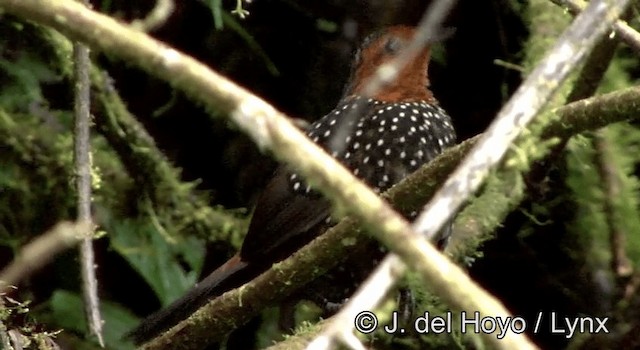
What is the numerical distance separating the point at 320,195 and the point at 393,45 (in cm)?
53

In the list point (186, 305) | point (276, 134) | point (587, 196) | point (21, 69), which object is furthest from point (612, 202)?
point (276, 134)

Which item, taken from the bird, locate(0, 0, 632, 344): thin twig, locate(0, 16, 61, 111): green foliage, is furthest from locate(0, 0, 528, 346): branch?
locate(0, 16, 61, 111): green foliage

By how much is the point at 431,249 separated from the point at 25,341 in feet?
3.38

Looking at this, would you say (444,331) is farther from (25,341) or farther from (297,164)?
(297,164)

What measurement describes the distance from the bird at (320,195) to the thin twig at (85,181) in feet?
1.68

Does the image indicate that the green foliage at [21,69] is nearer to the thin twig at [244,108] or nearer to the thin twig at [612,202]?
the thin twig at [612,202]

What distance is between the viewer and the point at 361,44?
9.05ft

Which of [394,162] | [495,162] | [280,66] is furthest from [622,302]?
[495,162]

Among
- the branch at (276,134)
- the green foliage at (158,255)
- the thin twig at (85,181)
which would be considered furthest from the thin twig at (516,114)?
the green foliage at (158,255)

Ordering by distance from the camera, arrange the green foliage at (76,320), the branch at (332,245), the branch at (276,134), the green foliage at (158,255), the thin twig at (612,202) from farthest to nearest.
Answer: the green foliage at (158,255), the thin twig at (612,202), the green foliage at (76,320), the branch at (332,245), the branch at (276,134)

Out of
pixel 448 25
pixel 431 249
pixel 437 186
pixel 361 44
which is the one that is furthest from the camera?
pixel 448 25

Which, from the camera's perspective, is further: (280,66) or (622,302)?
(280,66)

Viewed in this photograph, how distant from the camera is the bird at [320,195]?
7.77ft

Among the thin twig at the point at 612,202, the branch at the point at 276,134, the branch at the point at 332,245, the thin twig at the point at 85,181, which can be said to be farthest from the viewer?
the thin twig at the point at 612,202
